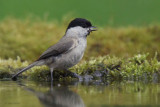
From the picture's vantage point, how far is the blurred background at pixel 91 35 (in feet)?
35.2

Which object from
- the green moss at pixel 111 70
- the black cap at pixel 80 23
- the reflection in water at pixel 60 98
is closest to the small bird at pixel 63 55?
the green moss at pixel 111 70

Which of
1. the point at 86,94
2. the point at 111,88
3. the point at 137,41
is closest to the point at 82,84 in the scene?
the point at 111,88

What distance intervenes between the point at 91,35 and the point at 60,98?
6.62 meters

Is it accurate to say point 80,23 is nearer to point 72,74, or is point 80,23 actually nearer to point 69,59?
point 69,59

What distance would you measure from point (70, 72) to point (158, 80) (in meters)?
1.60

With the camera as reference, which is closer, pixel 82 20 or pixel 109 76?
pixel 109 76

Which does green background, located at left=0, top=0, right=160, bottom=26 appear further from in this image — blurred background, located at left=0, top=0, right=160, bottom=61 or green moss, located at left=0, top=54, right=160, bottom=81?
green moss, located at left=0, top=54, right=160, bottom=81

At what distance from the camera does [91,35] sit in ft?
37.8

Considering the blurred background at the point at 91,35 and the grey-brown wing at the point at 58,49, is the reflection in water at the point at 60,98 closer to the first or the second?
the grey-brown wing at the point at 58,49

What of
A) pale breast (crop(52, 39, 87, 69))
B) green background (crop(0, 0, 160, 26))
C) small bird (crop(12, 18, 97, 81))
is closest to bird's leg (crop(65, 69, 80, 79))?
small bird (crop(12, 18, 97, 81))

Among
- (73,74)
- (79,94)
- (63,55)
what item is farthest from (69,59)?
(79,94)

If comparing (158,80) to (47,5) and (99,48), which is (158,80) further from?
(47,5)

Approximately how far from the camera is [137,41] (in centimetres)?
1172

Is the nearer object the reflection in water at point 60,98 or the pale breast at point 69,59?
the reflection in water at point 60,98
